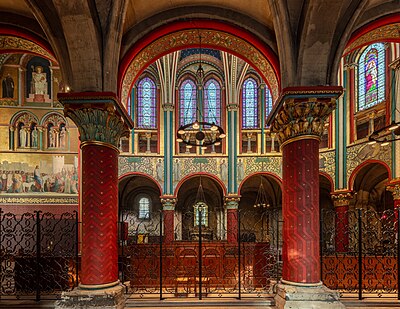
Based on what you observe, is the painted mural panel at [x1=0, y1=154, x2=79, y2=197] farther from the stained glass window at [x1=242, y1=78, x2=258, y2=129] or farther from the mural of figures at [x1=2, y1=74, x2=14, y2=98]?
the stained glass window at [x1=242, y1=78, x2=258, y2=129]

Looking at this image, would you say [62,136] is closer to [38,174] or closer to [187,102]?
[38,174]

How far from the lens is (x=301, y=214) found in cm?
670

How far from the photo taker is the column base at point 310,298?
6383 mm

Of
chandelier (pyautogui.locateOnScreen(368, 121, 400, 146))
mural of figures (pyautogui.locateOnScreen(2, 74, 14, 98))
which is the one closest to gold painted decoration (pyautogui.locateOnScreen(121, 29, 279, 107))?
chandelier (pyautogui.locateOnScreen(368, 121, 400, 146))

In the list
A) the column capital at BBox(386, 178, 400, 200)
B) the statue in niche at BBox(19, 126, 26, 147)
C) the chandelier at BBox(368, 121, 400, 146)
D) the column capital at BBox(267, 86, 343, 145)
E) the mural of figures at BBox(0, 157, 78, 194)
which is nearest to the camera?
the column capital at BBox(267, 86, 343, 145)

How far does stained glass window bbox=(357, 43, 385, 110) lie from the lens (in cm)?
1568

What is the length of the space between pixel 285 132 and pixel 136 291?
478 cm

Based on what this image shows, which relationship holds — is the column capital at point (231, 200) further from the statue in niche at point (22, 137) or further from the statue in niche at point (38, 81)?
the statue in niche at point (38, 81)

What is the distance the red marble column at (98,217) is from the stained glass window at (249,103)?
13615 mm

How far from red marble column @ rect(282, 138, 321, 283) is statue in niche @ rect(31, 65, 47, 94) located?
14278mm

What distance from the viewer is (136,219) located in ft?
75.2

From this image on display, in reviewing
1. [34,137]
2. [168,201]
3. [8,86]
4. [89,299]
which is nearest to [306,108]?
[89,299]

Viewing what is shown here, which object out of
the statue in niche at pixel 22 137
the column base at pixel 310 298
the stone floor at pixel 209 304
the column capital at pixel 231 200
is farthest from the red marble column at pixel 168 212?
the column base at pixel 310 298

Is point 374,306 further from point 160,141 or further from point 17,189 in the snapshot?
point 17,189
